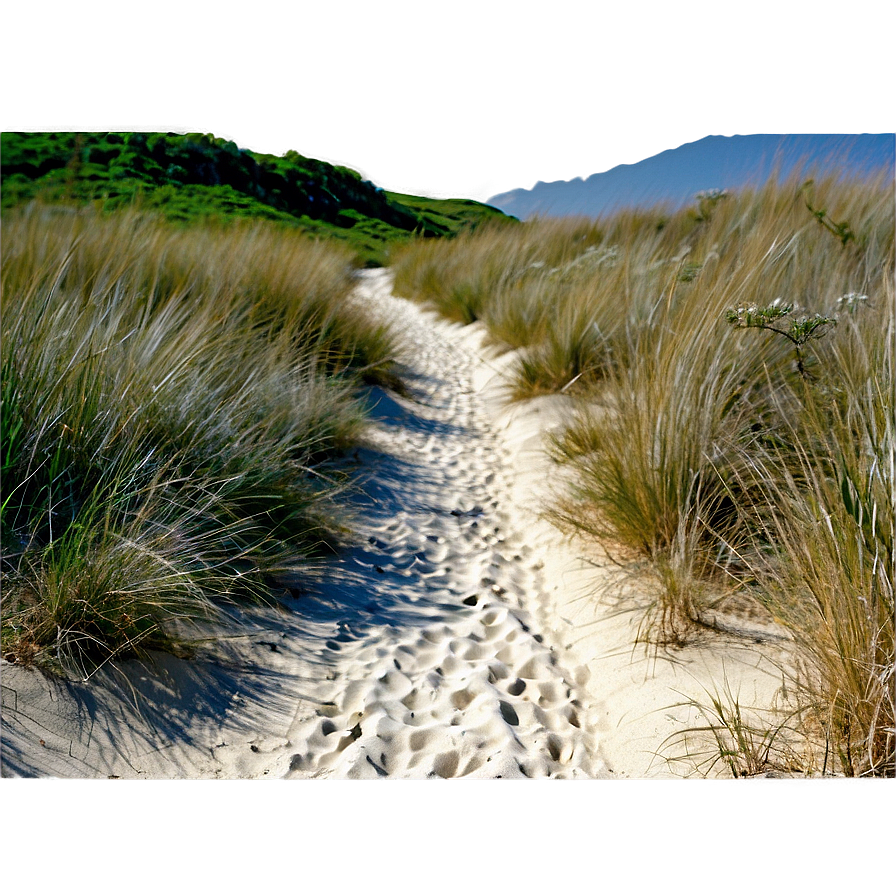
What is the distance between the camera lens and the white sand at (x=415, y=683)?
5.55 ft

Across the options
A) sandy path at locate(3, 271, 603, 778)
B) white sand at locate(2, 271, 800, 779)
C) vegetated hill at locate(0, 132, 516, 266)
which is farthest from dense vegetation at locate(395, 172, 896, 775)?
vegetated hill at locate(0, 132, 516, 266)

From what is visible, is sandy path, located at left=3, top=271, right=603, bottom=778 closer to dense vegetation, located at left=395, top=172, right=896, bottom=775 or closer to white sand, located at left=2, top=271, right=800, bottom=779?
white sand, located at left=2, top=271, right=800, bottom=779

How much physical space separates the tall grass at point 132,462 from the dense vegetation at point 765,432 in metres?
1.37

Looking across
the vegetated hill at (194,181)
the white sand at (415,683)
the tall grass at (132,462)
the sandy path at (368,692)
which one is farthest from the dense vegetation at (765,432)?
the vegetated hill at (194,181)

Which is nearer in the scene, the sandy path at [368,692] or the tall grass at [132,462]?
the sandy path at [368,692]

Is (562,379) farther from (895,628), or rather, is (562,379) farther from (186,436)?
(895,628)

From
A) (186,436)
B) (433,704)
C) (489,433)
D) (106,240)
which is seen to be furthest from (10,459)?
(489,433)

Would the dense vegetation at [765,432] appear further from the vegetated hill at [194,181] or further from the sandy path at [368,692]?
the vegetated hill at [194,181]

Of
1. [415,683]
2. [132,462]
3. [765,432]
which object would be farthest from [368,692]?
[765,432]

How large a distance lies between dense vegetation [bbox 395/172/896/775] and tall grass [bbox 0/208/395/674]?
1374 mm

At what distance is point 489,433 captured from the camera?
5.05 meters

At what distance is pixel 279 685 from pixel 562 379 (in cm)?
333

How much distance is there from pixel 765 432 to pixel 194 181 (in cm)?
981

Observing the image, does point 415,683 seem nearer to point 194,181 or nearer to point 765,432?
point 765,432
